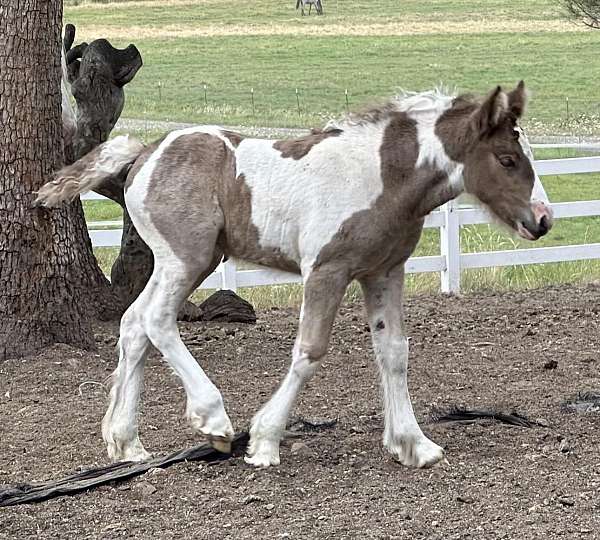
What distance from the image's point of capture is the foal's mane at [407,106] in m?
5.44

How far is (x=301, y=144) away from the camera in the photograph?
5566mm

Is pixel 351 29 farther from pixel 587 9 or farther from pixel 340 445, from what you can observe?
pixel 340 445

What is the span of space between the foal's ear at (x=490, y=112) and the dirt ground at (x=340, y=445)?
161cm

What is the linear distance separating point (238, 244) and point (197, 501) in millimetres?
1256

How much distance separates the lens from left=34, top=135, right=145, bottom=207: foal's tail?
5.73m

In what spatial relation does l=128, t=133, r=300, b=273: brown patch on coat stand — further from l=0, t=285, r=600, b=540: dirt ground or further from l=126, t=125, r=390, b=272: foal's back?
l=0, t=285, r=600, b=540: dirt ground

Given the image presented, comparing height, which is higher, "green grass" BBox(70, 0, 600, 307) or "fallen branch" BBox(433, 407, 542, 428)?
"fallen branch" BBox(433, 407, 542, 428)

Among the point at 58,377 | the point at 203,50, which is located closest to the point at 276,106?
the point at 203,50

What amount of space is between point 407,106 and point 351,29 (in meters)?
44.4

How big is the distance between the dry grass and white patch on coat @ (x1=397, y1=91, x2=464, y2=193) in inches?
1538

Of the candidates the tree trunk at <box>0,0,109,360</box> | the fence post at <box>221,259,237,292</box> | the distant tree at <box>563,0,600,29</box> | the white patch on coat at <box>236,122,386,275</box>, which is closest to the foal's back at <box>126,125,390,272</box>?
the white patch on coat at <box>236,122,386,275</box>

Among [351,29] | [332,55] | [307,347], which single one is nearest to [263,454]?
[307,347]

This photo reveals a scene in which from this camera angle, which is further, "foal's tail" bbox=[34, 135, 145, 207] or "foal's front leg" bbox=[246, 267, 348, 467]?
"foal's tail" bbox=[34, 135, 145, 207]

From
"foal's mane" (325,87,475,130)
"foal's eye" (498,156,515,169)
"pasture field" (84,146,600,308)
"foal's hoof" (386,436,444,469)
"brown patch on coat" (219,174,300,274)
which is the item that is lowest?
"pasture field" (84,146,600,308)
